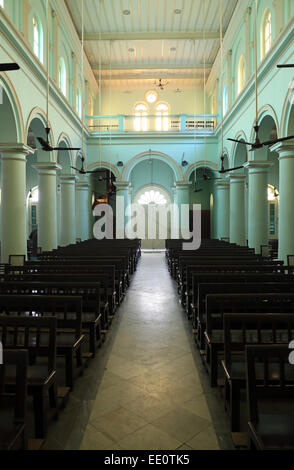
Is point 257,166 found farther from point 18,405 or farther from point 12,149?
point 18,405

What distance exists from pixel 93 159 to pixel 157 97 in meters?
6.62

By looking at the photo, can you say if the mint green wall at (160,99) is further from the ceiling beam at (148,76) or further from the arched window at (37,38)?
the arched window at (37,38)

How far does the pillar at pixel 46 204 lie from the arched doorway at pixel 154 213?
11635 mm

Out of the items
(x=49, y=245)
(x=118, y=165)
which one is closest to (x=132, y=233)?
(x=118, y=165)

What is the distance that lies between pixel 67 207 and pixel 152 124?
891 cm

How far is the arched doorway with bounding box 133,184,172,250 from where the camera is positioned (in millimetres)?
24656

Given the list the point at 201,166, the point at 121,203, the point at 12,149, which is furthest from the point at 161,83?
the point at 12,149

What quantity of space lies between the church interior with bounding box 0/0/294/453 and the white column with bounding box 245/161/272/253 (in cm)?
5

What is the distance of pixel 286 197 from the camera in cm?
1027

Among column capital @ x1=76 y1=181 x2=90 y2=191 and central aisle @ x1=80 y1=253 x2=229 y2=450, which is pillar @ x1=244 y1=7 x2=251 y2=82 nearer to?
column capital @ x1=76 y1=181 x2=90 y2=191

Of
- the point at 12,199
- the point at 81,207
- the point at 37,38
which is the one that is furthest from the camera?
the point at 81,207

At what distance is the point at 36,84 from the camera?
451 inches

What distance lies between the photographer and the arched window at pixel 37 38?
38.6 feet

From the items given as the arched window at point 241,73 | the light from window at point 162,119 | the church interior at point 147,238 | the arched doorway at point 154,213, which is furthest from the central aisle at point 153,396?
the arched doorway at point 154,213
